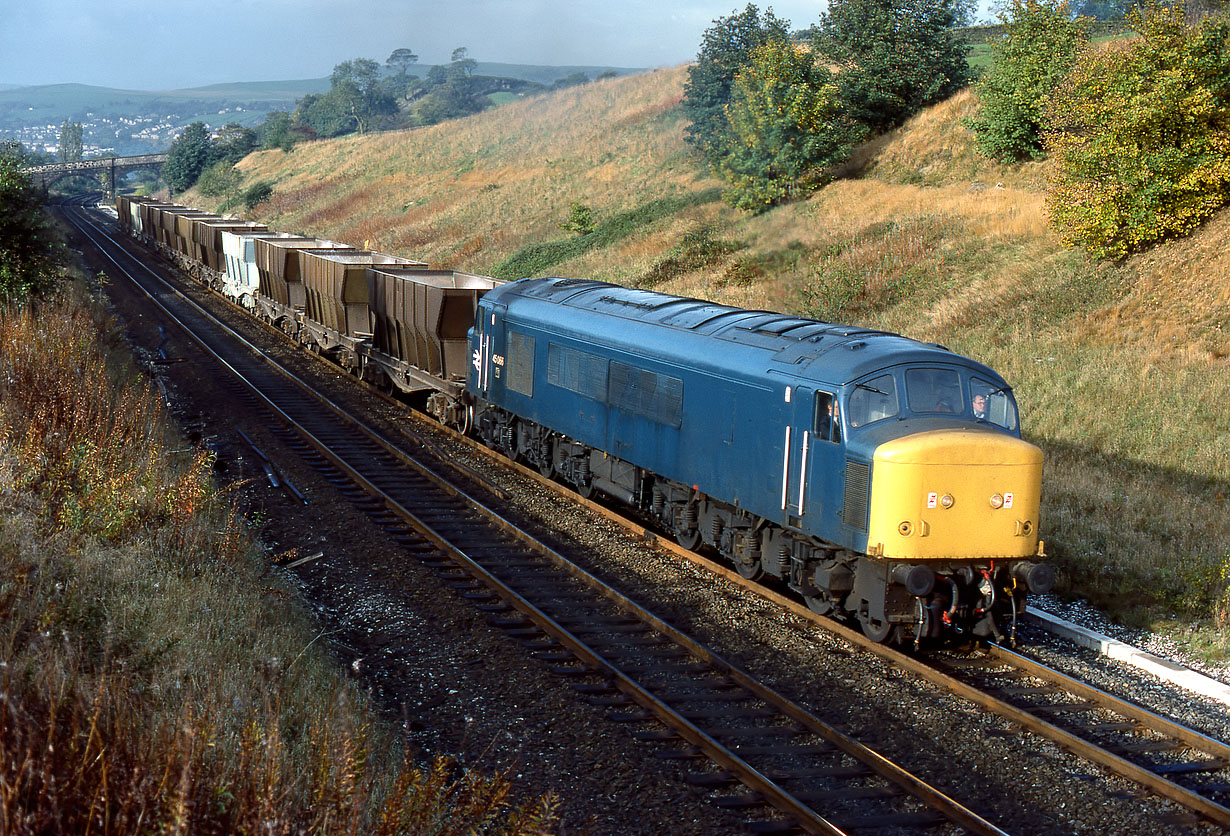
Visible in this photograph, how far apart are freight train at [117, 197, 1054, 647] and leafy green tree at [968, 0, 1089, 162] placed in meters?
23.7

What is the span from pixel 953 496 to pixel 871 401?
1245 mm

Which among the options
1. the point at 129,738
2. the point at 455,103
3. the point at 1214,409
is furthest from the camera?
the point at 455,103

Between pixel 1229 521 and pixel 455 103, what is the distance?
164 metres

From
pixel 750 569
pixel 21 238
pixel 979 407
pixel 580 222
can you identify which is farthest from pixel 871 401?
pixel 580 222

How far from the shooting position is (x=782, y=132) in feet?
133

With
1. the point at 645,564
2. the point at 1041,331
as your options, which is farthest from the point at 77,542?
the point at 1041,331

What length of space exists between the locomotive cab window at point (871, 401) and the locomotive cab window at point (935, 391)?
213mm

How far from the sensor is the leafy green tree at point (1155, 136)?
912 inches

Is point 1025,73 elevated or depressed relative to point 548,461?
elevated

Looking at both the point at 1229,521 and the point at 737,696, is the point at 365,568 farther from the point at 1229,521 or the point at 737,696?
the point at 1229,521

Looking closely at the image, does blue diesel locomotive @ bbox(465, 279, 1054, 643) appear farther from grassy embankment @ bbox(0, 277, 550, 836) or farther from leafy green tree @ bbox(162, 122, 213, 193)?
leafy green tree @ bbox(162, 122, 213, 193)

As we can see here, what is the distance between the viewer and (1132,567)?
13.3m

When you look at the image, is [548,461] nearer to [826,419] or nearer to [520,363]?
[520,363]

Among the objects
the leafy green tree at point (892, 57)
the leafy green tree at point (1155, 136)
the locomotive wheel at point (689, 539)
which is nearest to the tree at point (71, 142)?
→ the leafy green tree at point (892, 57)
